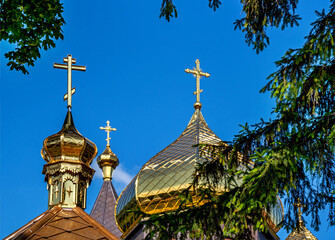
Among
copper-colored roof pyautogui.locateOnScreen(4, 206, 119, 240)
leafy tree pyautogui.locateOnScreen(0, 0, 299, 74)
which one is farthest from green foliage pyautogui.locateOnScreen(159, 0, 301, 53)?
copper-colored roof pyautogui.locateOnScreen(4, 206, 119, 240)

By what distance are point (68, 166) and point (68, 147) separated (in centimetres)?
35

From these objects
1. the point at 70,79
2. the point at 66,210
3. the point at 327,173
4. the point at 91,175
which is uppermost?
the point at 70,79

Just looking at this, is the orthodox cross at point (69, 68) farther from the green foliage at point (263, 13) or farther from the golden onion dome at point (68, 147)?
the green foliage at point (263, 13)

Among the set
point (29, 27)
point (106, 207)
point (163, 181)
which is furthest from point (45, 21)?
point (106, 207)

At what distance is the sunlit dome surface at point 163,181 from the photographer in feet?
49.3

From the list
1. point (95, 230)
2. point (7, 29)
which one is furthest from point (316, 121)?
point (95, 230)

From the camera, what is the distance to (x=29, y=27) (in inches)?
314

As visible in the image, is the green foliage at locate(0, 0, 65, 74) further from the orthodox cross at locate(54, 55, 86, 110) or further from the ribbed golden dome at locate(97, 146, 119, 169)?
the ribbed golden dome at locate(97, 146, 119, 169)

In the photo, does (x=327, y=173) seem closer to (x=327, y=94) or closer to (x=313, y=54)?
(x=327, y=94)

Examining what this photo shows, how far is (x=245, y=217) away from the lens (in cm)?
720

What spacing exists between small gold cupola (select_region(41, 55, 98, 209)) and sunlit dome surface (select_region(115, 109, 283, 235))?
225 cm

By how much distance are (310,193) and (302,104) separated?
969mm

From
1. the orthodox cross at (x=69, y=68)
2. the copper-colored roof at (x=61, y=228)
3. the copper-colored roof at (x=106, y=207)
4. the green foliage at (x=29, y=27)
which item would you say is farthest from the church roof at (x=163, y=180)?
the green foliage at (x=29, y=27)

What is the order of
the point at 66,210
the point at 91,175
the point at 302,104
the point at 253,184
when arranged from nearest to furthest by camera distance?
the point at 253,184 → the point at 302,104 → the point at 66,210 → the point at 91,175
